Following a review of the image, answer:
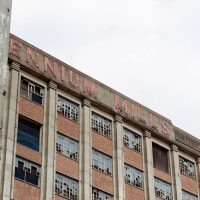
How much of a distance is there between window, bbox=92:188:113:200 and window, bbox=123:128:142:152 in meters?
4.76

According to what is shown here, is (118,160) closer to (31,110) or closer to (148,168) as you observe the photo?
(148,168)

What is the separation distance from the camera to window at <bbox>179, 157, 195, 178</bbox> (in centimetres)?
4922

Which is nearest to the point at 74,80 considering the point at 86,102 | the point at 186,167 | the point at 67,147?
the point at 86,102

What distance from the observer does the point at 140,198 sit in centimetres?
4378

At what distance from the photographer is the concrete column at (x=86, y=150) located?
4006cm

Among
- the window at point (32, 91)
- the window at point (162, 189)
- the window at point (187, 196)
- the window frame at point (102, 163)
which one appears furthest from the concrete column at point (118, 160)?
the window at point (187, 196)

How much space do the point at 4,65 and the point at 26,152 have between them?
511 inches

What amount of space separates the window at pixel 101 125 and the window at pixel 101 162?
1.75 m

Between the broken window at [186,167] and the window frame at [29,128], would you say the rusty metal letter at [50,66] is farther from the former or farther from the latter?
the broken window at [186,167]

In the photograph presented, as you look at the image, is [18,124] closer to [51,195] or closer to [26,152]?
[26,152]

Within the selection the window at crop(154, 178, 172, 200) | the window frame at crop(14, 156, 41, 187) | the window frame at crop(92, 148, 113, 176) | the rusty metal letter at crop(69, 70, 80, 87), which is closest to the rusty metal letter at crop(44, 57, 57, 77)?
the rusty metal letter at crop(69, 70, 80, 87)

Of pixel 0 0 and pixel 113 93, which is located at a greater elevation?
pixel 113 93

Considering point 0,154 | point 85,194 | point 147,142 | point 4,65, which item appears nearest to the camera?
point 4,65

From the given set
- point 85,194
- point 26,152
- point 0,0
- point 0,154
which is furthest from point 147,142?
point 0,0
